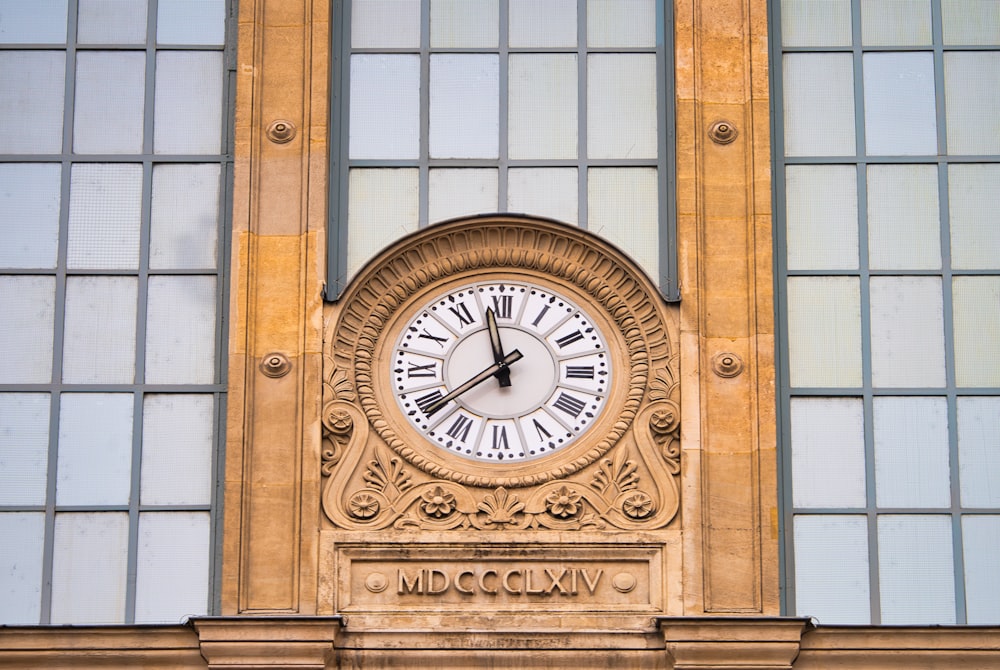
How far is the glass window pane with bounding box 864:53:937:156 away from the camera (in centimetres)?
2100

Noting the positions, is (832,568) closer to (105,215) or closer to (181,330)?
(181,330)

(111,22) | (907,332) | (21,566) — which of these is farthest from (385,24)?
(21,566)

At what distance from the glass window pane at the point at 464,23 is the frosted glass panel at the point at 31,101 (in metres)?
3.36

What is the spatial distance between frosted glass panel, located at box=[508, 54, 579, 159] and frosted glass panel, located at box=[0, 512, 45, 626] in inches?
206

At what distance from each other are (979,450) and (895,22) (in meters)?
3.99

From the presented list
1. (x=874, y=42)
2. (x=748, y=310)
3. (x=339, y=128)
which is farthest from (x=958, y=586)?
(x=339, y=128)

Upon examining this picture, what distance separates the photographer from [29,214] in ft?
68.4

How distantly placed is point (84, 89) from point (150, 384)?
A: 111 inches

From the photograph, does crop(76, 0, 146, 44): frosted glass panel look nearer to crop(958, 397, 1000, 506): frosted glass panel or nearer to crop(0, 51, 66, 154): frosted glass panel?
crop(0, 51, 66, 154): frosted glass panel

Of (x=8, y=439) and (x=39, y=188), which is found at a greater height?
(x=39, y=188)

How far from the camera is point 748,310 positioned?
66.1ft

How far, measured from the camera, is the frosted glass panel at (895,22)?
21297mm

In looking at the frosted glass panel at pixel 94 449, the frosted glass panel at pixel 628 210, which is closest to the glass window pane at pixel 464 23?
the frosted glass panel at pixel 628 210

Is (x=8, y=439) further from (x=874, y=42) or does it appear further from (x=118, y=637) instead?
(x=874, y=42)
